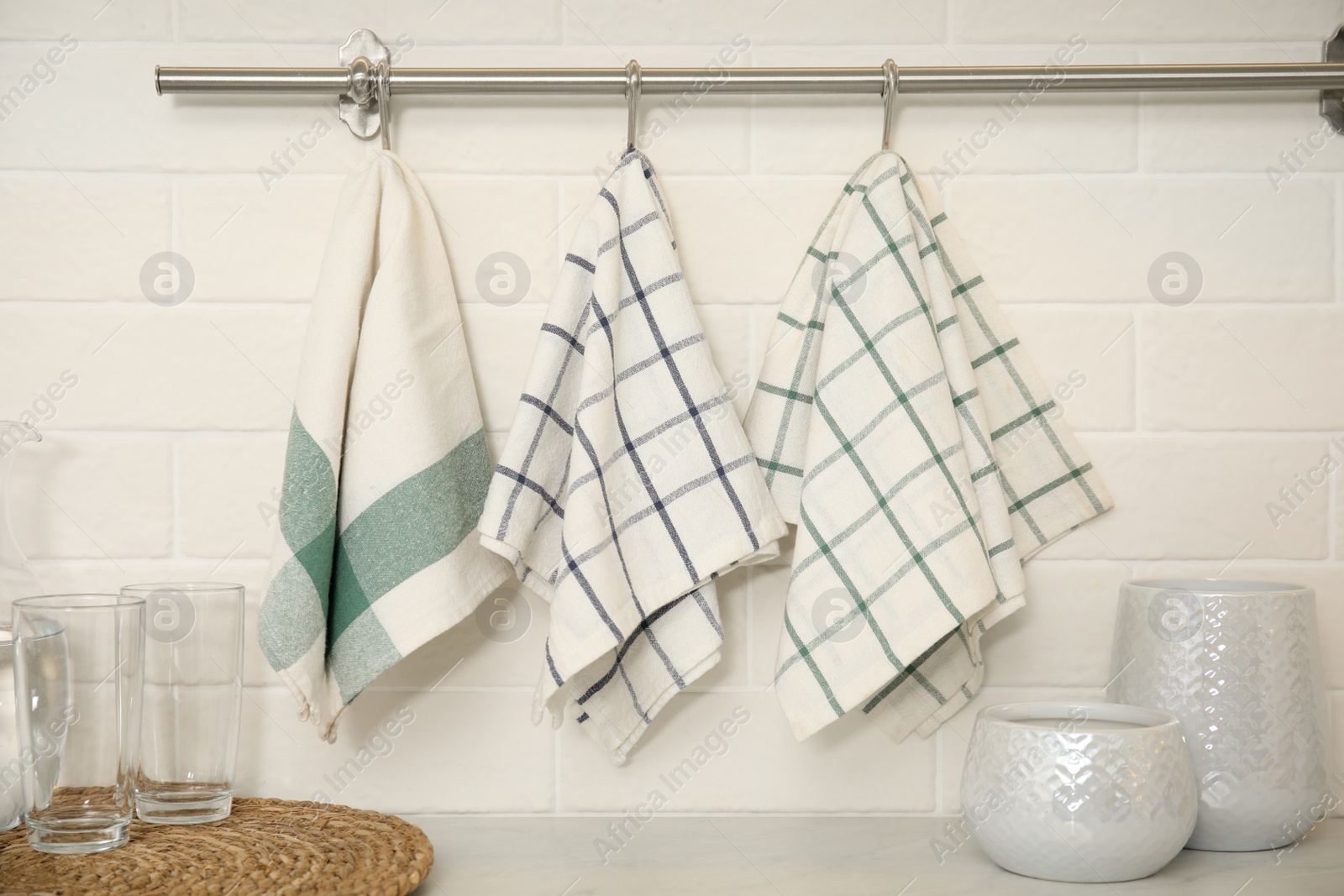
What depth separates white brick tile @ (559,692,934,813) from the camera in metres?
0.81

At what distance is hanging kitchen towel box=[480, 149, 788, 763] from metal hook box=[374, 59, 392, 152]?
0.60 feet

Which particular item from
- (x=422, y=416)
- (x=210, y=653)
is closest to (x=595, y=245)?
(x=422, y=416)

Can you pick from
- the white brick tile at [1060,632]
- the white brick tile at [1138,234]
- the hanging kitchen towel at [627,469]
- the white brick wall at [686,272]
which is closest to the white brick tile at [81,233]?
the white brick wall at [686,272]

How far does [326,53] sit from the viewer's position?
80cm

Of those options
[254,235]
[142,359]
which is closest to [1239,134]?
[254,235]

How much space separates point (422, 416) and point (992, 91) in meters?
0.51

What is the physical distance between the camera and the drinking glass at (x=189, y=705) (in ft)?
2.31

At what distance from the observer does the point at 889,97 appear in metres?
0.77

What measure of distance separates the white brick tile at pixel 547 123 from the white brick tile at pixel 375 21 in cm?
2

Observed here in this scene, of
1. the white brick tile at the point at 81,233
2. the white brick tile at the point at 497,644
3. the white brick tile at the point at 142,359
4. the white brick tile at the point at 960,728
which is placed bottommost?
the white brick tile at the point at 960,728

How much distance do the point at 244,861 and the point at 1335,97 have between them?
998 mm

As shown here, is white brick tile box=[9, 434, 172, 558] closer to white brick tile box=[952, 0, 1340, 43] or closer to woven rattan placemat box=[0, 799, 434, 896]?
woven rattan placemat box=[0, 799, 434, 896]

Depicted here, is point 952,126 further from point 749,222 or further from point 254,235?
point 254,235

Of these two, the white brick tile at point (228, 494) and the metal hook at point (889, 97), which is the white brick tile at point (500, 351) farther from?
the metal hook at point (889, 97)
